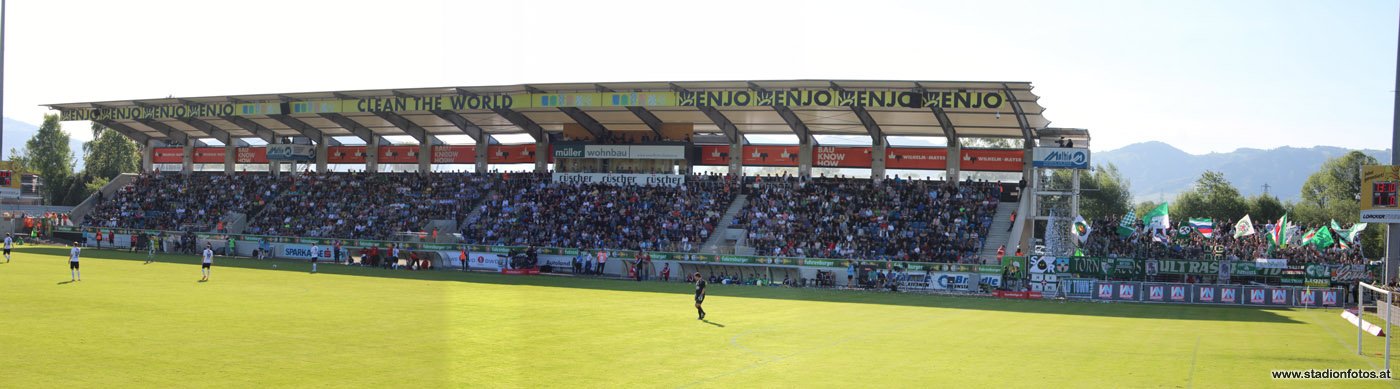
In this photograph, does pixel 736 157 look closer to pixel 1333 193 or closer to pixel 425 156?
pixel 425 156

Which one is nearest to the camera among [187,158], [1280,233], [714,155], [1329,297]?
[1329,297]

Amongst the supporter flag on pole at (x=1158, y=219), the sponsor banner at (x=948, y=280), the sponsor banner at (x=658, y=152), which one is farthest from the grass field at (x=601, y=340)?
the sponsor banner at (x=658, y=152)

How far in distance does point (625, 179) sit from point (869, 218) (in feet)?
53.7

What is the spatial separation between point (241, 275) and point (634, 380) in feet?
99.5

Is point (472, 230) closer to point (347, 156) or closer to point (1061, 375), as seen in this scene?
point (347, 156)

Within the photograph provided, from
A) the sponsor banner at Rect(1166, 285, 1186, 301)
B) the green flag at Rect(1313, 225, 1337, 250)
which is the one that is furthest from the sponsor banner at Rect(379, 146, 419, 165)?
the green flag at Rect(1313, 225, 1337, 250)

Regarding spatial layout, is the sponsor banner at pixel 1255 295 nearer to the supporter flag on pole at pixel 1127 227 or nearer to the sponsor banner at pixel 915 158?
the supporter flag on pole at pixel 1127 227

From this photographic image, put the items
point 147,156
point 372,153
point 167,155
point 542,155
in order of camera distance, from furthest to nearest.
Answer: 1. point 147,156
2. point 167,155
3. point 372,153
4. point 542,155

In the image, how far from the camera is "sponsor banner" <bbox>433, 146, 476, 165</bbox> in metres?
67.2

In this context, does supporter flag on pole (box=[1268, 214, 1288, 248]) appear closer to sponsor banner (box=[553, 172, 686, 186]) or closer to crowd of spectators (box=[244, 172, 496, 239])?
sponsor banner (box=[553, 172, 686, 186])

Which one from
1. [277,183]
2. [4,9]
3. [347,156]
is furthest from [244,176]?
[4,9]

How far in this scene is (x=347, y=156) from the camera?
70.2 meters

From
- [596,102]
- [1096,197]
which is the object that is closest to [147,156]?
[596,102]

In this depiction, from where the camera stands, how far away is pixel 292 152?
69.7 meters
